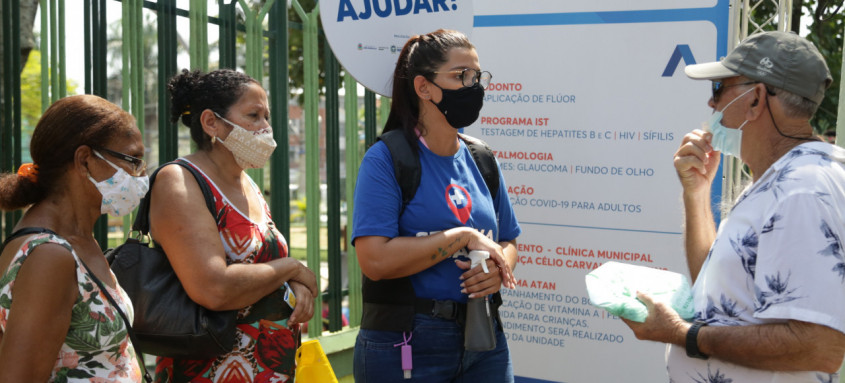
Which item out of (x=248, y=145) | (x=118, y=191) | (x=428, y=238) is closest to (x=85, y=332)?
(x=118, y=191)

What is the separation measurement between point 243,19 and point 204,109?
1.84 meters

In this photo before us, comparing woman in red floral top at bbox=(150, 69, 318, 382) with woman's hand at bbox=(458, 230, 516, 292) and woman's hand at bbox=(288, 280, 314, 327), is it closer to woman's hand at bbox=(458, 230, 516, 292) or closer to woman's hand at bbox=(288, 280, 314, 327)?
woman's hand at bbox=(288, 280, 314, 327)

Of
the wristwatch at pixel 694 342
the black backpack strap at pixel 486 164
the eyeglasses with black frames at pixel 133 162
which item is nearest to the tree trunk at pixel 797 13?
the black backpack strap at pixel 486 164

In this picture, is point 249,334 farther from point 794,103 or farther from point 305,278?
point 794,103

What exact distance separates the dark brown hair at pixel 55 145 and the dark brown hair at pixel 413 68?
41.6 inches

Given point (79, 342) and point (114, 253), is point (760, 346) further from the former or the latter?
point (114, 253)

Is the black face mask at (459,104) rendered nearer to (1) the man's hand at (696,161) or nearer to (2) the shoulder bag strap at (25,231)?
(1) the man's hand at (696,161)

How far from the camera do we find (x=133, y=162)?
2.24 m

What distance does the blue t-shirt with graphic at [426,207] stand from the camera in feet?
8.53

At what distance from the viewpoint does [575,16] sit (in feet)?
13.6

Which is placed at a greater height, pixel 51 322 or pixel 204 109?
pixel 204 109

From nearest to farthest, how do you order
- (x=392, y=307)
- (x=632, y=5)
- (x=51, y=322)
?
(x=51, y=322) < (x=392, y=307) < (x=632, y=5)

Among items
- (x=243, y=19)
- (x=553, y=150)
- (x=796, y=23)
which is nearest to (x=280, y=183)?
(x=243, y=19)

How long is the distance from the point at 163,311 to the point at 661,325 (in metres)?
1.48
